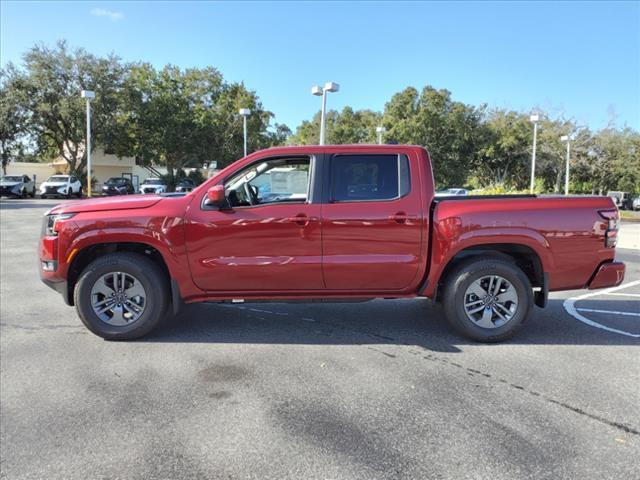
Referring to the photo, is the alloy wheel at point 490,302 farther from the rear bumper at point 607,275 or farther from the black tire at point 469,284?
the rear bumper at point 607,275

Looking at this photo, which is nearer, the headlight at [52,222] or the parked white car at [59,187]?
the headlight at [52,222]

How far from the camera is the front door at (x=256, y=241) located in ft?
15.7

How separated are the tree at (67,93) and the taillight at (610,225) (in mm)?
43024

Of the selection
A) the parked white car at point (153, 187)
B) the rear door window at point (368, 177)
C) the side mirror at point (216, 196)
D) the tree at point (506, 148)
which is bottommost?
the side mirror at point (216, 196)

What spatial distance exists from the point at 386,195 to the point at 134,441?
2995 millimetres

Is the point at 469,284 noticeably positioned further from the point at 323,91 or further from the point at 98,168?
the point at 98,168

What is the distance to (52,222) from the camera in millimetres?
4898

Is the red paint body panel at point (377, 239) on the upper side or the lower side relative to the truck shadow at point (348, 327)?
upper

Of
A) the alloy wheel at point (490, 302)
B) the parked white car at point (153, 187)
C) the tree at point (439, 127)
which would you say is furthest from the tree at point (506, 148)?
the alloy wheel at point (490, 302)

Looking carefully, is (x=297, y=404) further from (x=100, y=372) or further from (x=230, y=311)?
(x=230, y=311)

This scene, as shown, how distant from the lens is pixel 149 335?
5.15 meters

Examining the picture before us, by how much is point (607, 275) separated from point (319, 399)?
10.4 feet

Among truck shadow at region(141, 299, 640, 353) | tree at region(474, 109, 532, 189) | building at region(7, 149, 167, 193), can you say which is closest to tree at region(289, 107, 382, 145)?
tree at region(474, 109, 532, 189)

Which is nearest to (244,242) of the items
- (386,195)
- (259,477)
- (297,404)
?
(386,195)
